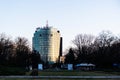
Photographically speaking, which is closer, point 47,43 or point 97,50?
point 97,50

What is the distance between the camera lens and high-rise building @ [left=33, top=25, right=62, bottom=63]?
178875 mm

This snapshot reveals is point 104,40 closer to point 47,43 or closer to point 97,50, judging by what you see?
point 97,50

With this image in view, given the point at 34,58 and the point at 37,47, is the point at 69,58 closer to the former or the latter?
the point at 34,58

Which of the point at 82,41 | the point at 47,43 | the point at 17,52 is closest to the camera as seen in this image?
the point at 17,52

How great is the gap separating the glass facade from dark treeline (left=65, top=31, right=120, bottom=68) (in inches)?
1956

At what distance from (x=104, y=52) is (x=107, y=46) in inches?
179

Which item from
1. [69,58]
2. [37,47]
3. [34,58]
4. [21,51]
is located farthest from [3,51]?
[37,47]

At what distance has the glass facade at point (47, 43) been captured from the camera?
179 metres

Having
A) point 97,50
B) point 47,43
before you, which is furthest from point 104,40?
point 47,43

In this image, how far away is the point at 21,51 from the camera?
112 m

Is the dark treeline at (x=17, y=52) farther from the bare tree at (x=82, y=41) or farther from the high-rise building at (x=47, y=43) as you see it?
the high-rise building at (x=47, y=43)

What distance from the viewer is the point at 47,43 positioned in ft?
599

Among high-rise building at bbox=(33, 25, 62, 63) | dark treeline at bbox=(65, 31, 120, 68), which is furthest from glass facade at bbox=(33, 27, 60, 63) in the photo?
dark treeline at bbox=(65, 31, 120, 68)

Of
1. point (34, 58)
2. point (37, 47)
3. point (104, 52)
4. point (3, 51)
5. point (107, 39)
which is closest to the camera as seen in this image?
point (3, 51)
